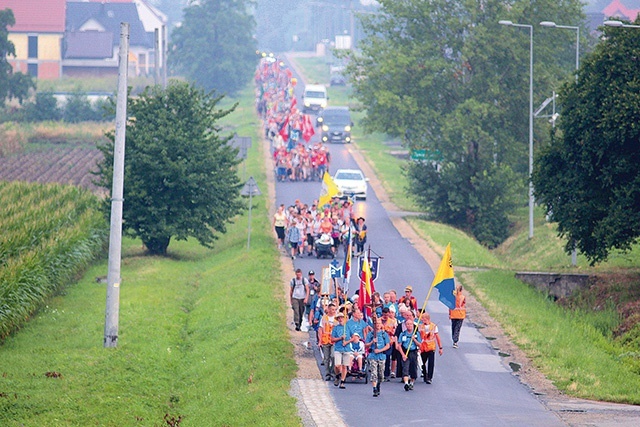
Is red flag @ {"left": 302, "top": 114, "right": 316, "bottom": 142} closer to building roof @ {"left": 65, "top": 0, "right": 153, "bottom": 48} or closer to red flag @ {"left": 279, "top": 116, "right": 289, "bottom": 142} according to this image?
red flag @ {"left": 279, "top": 116, "right": 289, "bottom": 142}

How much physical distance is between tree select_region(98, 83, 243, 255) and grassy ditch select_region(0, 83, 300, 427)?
80.3 inches

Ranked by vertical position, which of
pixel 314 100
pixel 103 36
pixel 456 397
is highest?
pixel 103 36

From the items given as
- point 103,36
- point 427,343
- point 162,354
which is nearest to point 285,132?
point 162,354

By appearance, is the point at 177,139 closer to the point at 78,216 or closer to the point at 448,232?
the point at 78,216

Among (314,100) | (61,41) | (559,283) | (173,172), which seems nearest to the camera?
(559,283)

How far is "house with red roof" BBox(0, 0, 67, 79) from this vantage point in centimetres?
11975

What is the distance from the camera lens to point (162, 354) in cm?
2730

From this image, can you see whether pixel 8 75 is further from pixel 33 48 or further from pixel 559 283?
pixel 559 283

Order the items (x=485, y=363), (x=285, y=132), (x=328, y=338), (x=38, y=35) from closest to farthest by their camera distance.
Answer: (x=328, y=338)
(x=485, y=363)
(x=285, y=132)
(x=38, y=35)

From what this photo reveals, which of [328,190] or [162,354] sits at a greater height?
[328,190]

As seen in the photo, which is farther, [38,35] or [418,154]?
[38,35]

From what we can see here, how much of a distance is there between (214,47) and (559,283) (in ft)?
295

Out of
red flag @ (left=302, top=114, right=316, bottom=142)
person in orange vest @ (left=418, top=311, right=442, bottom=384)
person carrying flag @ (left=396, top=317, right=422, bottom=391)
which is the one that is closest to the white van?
red flag @ (left=302, top=114, right=316, bottom=142)

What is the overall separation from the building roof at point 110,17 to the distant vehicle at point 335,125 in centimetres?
5142
